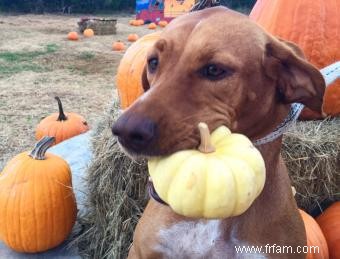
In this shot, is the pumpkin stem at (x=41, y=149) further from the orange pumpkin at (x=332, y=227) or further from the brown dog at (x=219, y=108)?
the orange pumpkin at (x=332, y=227)

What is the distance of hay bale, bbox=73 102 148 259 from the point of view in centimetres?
333

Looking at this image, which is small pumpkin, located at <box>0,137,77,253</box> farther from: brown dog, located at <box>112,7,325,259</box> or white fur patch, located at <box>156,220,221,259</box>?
white fur patch, located at <box>156,220,221,259</box>

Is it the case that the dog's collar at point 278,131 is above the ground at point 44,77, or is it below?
above

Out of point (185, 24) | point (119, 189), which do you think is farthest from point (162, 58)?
point (119, 189)

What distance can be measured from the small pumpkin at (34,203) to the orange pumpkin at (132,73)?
72 cm

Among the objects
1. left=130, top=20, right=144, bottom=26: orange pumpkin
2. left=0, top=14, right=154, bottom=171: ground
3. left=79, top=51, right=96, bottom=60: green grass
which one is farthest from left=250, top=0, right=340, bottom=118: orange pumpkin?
left=130, top=20, right=144, bottom=26: orange pumpkin

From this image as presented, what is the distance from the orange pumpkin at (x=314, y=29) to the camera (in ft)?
12.1

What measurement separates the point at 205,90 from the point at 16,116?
16.5 feet

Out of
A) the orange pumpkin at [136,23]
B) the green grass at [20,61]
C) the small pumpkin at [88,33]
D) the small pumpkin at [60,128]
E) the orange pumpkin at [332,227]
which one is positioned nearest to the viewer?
the orange pumpkin at [332,227]

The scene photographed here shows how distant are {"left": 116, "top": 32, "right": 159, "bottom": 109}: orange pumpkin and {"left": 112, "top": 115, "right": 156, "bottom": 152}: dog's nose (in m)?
1.86

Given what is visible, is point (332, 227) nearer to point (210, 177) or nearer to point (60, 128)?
point (210, 177)

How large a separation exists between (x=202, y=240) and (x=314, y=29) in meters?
2.10

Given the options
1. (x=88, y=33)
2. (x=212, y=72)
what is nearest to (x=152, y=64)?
(x=212, y=72)

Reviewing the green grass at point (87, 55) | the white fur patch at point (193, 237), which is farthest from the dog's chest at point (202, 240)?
the green grass at point (87, 55)
